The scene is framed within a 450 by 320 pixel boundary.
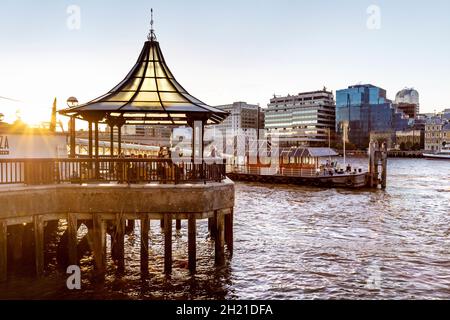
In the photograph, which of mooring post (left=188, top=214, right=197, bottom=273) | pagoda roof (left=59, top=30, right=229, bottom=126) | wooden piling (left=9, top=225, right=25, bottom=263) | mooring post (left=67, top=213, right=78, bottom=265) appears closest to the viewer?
mooring post (left=67, top=213, right=78, bottom=265)

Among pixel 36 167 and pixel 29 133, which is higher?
pixel 29 133

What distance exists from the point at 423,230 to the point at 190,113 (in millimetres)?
24589

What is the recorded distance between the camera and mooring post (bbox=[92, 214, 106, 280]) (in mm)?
19875

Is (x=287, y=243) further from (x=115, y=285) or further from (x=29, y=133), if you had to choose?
(x=29, y=133)

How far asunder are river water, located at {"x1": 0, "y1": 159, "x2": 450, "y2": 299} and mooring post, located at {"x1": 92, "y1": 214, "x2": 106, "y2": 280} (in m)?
0.69

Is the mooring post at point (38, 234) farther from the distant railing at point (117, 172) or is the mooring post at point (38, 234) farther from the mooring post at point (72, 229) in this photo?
the distant railing at point (117, 172)

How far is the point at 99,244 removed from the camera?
20172mm

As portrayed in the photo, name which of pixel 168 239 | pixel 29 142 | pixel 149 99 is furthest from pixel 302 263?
pixel 29 142

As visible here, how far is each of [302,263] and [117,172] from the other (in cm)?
1194

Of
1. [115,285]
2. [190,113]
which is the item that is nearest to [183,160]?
[190,113]

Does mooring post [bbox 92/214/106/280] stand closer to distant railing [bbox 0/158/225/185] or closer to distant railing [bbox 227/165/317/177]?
distant railing [bbox 0/158/225/185]

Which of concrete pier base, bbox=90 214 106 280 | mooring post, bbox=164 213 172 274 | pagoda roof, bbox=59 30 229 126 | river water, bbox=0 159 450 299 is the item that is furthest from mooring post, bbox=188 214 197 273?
pagoda roof, bbox=59 30 229 126
